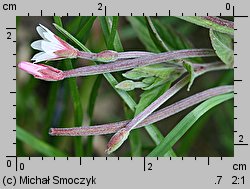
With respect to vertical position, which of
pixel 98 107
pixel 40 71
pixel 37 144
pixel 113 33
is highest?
pixel 113 33

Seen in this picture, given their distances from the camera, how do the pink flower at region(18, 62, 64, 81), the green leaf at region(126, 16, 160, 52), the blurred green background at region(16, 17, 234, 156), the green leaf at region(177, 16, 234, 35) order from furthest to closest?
1. the blurred green background at region(16, 17, 234, 156)
2. the green leaf at region(126, 16, 160, 52)
3. the green leaf at region(177, 16, 234, 35)
4. the pink flower at region(18, 62, 64, 81)

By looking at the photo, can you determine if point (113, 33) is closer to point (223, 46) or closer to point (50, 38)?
point (50, 38)

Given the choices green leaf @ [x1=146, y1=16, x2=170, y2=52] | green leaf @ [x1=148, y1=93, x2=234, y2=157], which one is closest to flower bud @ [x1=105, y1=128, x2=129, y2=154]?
green leaf @ [x1=148, y1=93, x2=234, y2=157]

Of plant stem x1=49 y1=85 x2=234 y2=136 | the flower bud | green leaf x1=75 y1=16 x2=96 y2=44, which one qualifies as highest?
green leaf x1=75 y1=16 x2=96 y2=44

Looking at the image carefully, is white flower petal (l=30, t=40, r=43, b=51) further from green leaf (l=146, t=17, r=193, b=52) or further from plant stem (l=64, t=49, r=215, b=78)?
green leaf (l=146, t=17, r=193, b=52)

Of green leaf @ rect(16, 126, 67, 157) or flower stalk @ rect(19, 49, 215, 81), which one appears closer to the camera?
flower stalk @ rect(19, 49, 215, 81)

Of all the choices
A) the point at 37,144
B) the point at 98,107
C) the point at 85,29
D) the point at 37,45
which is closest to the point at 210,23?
the point at 85,29
